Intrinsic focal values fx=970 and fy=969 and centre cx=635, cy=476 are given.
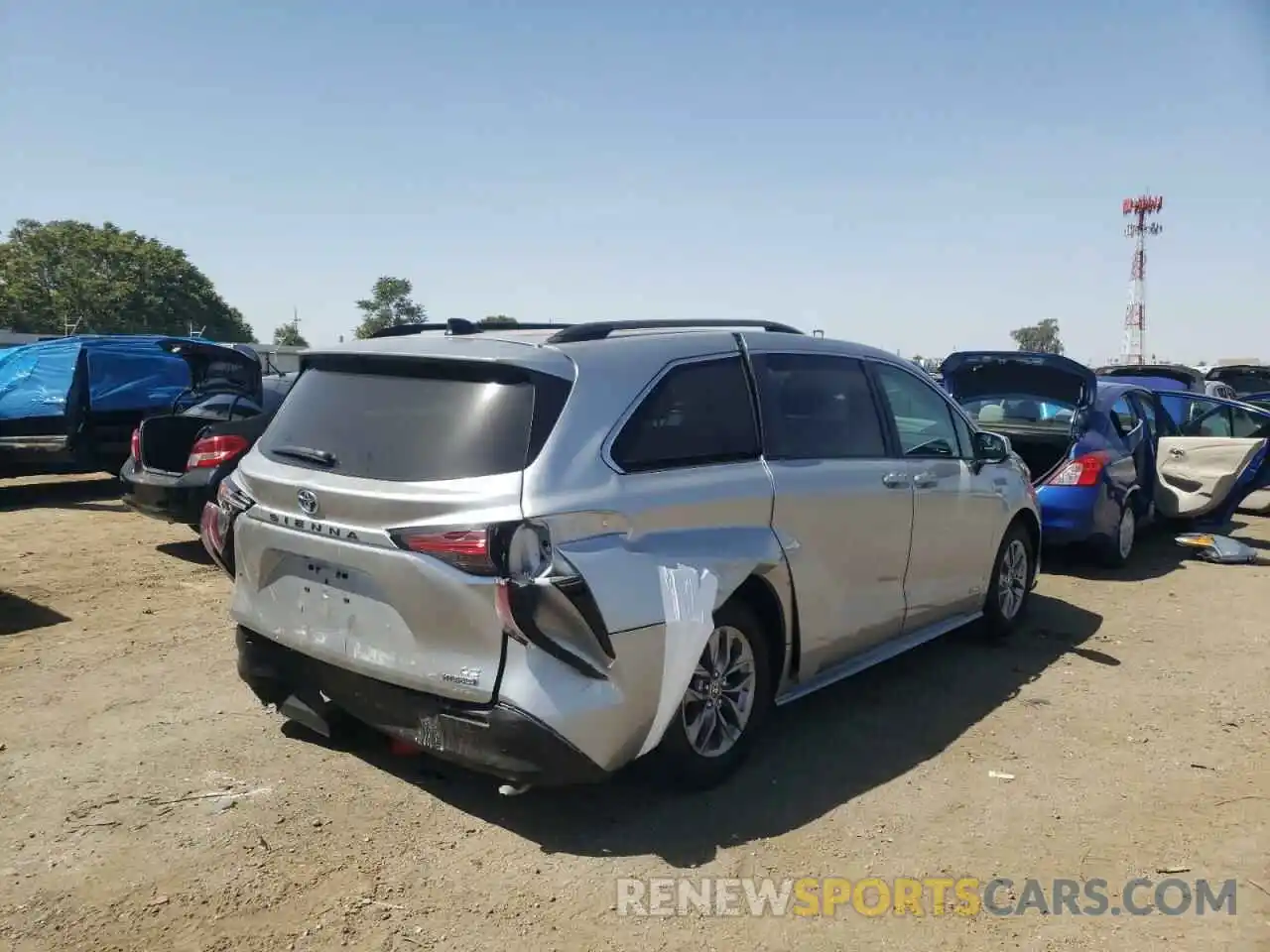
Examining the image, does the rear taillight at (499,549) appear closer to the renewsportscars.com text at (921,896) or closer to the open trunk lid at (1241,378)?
the renewsportscars.com text at (921,896)

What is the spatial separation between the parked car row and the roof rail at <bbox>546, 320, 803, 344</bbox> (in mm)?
17

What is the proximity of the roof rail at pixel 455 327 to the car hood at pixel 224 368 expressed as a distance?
5.58 metres

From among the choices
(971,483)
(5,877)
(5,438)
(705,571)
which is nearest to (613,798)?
(705,571)

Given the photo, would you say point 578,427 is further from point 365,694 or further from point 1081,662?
point 1081,662

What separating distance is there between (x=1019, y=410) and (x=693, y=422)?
5871mm

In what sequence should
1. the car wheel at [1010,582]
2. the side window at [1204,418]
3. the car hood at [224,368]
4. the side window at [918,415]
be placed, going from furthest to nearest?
the side window at [1204,418]
the car hood at [224,368]
the car wheel at [1010,582]
the side window at [918,415]

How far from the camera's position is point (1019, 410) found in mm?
8852

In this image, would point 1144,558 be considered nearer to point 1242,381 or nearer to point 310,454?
point 310,454

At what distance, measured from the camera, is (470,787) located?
3.97 meters

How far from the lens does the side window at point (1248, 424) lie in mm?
9953

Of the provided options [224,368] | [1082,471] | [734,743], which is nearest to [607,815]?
[734,743]

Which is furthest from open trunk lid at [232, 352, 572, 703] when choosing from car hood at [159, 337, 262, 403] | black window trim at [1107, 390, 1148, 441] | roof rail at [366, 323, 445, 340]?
black window trim at [1107, 390, 1148, 441]

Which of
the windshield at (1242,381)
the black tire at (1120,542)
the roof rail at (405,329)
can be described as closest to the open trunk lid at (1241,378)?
the windshield at (1242,381)

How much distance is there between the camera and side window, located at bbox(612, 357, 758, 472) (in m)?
3.70
